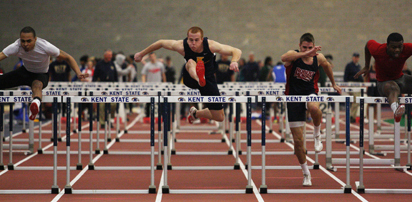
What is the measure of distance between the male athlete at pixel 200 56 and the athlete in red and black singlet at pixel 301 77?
2.84 ft

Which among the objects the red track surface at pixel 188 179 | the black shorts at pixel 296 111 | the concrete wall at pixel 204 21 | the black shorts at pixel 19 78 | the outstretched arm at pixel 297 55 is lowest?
the red track surface at pixel 188 179

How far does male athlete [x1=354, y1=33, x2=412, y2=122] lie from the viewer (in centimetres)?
656

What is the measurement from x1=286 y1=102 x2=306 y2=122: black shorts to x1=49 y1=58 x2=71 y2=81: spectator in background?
10591mm

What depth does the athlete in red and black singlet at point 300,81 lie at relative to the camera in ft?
22.6

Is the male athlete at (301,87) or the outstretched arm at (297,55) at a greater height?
the outstretched arm at (297,55)

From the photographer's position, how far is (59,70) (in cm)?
1599

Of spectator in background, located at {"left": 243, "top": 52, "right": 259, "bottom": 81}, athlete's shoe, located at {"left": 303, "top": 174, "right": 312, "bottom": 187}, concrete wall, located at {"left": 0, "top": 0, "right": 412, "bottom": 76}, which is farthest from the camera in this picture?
concrete wall, located at {"left": 0, "top": 0, "right": 412, "bottom": 76}

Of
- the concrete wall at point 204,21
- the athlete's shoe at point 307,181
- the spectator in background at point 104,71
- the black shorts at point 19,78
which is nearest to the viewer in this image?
the athlete's shoe at point 307,181

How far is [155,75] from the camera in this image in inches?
660

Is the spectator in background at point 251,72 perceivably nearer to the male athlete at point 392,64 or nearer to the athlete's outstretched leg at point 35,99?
the male athlete at point 392,64

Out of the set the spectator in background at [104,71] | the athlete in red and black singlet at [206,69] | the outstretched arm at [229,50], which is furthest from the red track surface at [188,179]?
the spectator in background at [104,71]

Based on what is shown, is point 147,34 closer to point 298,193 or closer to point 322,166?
point 322,166

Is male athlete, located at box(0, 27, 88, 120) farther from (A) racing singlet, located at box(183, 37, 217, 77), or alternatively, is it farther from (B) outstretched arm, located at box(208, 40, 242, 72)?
(B) outstretched arm, located at box(208, 40, 242, 72)

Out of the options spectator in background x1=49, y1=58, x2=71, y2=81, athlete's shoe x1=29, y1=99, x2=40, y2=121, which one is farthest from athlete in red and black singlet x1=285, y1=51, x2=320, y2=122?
spectator in background x1=49, y1=58, x2=71, y2=81
